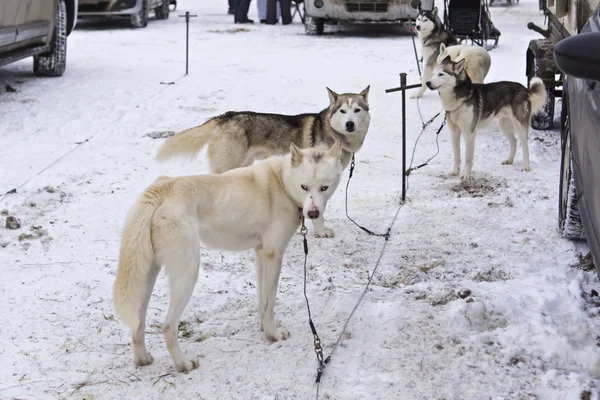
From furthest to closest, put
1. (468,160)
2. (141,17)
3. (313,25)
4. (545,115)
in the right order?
(141,17) < (313,25) < (545,115) < (468,160)

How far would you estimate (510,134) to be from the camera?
7.04 meters

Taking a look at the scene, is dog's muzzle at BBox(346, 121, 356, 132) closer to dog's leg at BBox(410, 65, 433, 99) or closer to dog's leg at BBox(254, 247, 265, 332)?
dog's leg at BBox(254, 247, 265, 332)

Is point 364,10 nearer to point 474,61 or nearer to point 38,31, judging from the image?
point 474,61

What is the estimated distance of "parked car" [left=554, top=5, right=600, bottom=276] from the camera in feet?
7.84

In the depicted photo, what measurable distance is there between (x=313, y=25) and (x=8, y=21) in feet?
26.4

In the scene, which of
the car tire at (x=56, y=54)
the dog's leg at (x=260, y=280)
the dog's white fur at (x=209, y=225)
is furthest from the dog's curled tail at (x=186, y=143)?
the car tire at (x=56, y=54)

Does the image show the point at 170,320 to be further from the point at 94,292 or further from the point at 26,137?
the point at 26,137

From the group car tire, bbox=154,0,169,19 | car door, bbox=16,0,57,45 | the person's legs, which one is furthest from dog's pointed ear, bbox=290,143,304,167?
car tire, bbox=154,0,169,19

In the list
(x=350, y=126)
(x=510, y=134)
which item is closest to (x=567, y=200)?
(x=350, y=126)

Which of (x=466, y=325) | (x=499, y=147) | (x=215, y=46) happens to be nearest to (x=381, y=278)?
(x=466, y=325)

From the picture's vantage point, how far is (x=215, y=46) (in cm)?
1355

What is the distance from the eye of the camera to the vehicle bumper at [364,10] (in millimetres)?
14336

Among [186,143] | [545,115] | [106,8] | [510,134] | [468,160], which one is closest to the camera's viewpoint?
[186,143]

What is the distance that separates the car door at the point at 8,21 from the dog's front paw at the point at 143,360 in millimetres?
5810
